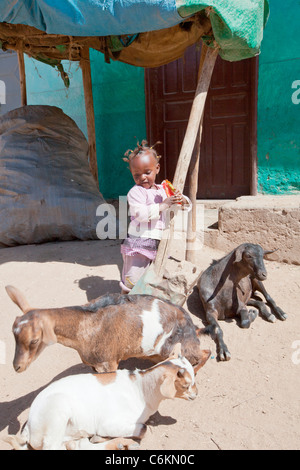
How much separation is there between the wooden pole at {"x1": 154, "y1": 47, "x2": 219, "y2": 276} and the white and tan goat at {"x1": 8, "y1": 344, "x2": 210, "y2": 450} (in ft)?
3.62

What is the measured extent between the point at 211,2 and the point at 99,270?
2.56 m

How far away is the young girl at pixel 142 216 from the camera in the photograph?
117 inches

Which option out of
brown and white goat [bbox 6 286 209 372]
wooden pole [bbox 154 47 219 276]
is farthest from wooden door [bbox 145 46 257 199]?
brown and white goat [bbox 6 286 209 372]

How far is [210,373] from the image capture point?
2.70 metres

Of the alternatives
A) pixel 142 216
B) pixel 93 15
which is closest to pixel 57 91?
pixel 93 15

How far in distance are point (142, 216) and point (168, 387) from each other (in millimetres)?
1343

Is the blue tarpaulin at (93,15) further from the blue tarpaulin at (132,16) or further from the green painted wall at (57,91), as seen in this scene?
the green painted wall at (57,91)

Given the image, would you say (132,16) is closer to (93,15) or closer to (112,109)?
(93,15)

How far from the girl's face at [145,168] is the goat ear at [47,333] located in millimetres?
1382

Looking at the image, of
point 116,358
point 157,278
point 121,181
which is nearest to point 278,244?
point 157,278

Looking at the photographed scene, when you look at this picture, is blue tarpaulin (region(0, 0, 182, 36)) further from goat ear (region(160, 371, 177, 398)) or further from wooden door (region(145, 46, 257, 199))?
wooden door (region(145, 46, 257, 199))

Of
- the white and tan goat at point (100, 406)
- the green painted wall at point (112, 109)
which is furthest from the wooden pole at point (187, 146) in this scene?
the green painted wall at point (112, 109)

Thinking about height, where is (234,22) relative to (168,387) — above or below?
above

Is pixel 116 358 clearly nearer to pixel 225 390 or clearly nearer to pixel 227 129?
pixel 225 390
